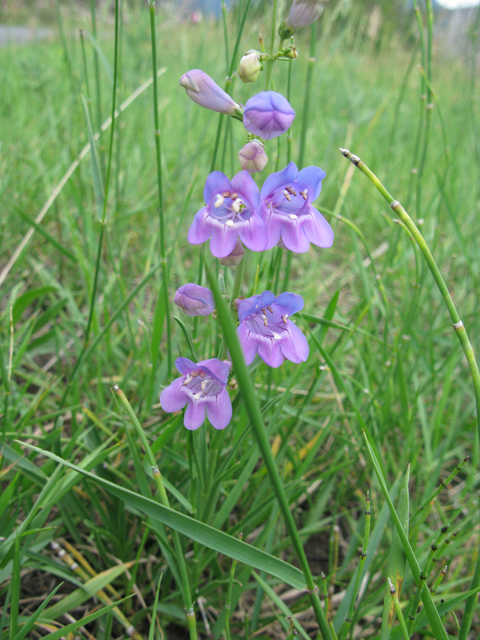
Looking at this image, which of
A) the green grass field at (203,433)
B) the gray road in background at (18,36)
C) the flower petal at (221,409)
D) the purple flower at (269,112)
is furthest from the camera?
the gray road in background at (18,36)

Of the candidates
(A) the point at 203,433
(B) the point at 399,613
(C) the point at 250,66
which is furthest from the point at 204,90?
(B) the point at 399,613

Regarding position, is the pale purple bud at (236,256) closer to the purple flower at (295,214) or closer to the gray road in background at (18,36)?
the purple flower at (295,214)

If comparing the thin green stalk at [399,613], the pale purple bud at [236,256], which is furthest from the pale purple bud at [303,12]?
the thin green stalk at [399,613]

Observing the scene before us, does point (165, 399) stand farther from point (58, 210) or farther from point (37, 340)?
point (58, 210)

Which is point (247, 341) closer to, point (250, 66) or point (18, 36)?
point (250, 66)

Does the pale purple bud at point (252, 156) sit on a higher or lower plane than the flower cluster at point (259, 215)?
higher

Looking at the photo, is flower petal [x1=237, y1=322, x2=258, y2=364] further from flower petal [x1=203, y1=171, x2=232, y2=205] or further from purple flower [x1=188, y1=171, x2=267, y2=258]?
flower petal [x1=203, y1=171, x2=232, y2=205]

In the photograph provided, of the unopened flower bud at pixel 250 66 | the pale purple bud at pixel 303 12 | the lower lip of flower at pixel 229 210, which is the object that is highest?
the pale purple bud at pixel 303 12
